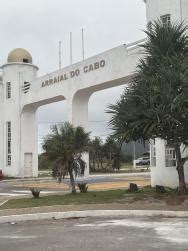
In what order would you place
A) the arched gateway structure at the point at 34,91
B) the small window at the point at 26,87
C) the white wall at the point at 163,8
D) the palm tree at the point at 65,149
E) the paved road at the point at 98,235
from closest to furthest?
the paved road at the point at 98,235 → the palm tree at the point at 65,149 → the white wall at the point at 163,8 → the arched gateway structure at the point at 34,91 → the small window at the point at 26,87

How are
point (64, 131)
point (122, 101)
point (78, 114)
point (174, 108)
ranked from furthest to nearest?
point (78, 114), point (64, 131), point (122, 101), point (174, 108)

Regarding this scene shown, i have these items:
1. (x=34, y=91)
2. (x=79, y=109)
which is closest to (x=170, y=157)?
(x=79, y=109)

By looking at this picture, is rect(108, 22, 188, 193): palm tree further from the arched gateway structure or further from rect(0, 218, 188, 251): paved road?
the arched gateway structure

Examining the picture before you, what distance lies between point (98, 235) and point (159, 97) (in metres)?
7.28

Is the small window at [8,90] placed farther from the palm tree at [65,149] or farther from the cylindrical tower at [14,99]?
the palm tree at [65,149]

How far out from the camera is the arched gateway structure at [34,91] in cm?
3225

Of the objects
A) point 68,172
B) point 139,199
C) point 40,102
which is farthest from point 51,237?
point 40,102

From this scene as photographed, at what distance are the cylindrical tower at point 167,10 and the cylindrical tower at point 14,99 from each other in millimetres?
20288

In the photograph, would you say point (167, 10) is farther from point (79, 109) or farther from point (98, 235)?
point (98, 235)

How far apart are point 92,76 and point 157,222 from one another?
22050 millimetres

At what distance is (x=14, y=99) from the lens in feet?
147

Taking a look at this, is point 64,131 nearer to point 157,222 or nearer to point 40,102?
point 157,222

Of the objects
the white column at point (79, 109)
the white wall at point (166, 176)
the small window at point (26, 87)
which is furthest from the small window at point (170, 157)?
the small window at point (26, 87)

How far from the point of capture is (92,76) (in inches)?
1353
